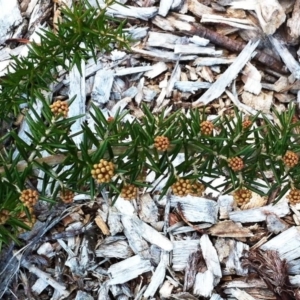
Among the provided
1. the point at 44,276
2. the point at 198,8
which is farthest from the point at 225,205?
the point at 198,8

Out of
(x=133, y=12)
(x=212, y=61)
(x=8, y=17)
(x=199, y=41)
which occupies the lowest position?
(x=212, y=61)

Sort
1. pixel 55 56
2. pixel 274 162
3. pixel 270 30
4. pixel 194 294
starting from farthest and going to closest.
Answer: pixel 270 30
pixel 194 294
pixel 55 56
pixel 274 162

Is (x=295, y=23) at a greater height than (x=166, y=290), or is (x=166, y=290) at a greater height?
(x=295, y=23)

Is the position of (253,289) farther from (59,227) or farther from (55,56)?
(55,56)

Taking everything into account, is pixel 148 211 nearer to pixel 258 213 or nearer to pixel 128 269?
pixel 128 269

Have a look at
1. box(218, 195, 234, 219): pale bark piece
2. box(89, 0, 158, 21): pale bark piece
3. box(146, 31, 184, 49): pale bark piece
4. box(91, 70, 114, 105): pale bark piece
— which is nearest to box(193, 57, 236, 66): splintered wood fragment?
box(146, 31, 184, 49): pale bark piece

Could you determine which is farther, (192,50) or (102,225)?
(192,50)

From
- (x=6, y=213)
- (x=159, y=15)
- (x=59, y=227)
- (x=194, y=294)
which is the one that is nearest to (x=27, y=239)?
(x=59, y=227)

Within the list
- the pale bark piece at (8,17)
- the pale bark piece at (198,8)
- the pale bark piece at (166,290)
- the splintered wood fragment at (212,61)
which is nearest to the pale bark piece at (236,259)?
the pale bark piece at (166,290)
